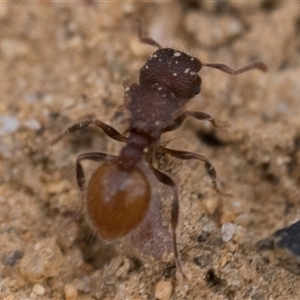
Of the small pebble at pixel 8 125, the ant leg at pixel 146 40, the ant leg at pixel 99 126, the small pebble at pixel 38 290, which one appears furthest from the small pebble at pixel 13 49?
the small pebble at pixel 38 290

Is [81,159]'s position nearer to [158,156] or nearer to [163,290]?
[158,156]

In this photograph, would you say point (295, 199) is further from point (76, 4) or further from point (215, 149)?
point (76, 4)

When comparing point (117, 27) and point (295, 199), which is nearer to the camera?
point (295, 199)

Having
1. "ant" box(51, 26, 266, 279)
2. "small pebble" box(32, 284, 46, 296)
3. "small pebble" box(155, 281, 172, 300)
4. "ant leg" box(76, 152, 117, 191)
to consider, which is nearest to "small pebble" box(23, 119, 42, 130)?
"ant" box(51, 26, 266, 279)

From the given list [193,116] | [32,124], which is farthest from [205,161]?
[32,124]

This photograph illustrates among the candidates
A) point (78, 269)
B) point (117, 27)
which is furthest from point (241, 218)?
point (117, 27)

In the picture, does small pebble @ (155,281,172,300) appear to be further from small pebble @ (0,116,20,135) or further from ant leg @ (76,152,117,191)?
small pebble @ (0,116,20,135)
